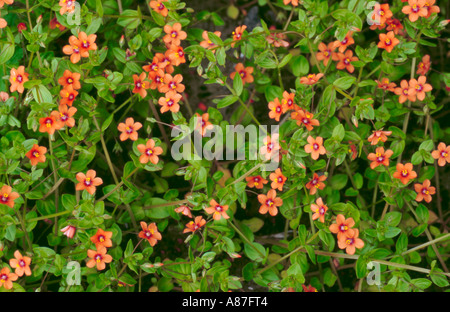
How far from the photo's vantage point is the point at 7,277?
1706mm

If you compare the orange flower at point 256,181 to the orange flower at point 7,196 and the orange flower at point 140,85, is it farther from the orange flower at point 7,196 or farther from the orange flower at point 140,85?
the orange flower at point 7,196

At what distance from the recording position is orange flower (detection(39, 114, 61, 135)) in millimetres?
1692

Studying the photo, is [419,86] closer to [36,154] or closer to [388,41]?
[388,41]

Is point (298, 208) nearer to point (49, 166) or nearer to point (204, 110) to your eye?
point (204, 110)

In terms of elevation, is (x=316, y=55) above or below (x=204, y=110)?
above

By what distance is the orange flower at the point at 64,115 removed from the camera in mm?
1719

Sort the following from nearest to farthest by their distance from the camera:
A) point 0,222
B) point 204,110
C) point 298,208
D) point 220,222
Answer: point 0,222 → point 220,222 → point 298,208 → point 204,110

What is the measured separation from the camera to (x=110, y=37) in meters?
2.00

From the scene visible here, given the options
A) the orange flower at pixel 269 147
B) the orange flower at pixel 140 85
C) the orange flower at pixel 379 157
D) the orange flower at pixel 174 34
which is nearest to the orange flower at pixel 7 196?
the orange flower at pixel 140 85

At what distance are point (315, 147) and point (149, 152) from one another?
2.17 ft

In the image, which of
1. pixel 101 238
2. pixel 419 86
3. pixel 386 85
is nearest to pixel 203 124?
pixel 101 238

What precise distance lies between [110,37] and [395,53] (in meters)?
1.26

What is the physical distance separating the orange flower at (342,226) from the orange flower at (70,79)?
3.80 feet
